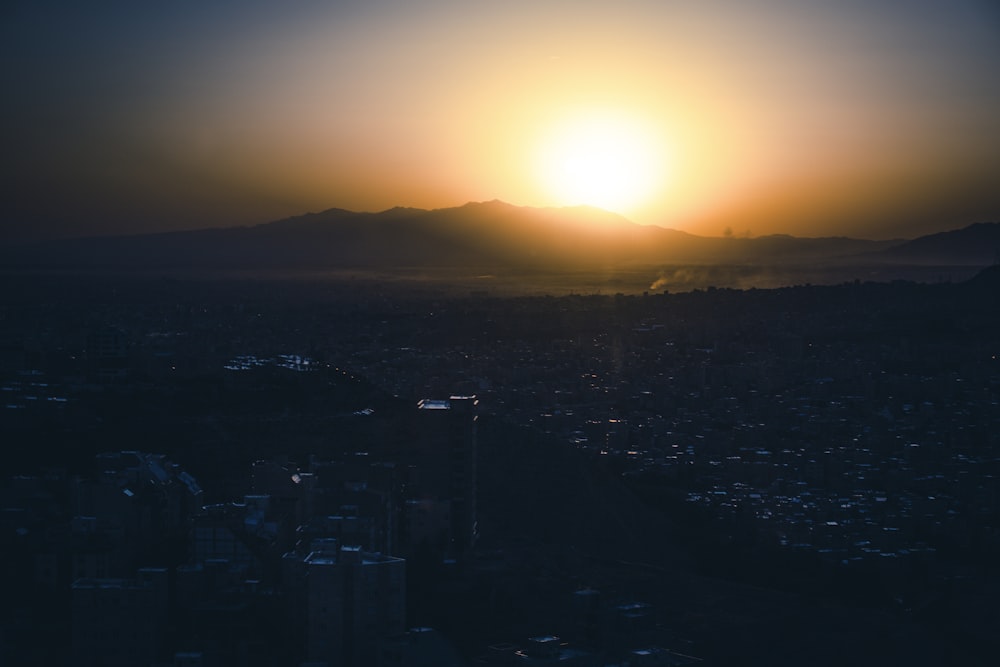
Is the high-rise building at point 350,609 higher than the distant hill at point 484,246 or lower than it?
lower

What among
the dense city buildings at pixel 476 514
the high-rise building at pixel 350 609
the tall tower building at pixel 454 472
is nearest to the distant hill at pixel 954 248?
the dense city buildings at pixel 476 514

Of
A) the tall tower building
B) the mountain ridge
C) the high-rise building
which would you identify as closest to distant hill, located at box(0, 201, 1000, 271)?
the mountain ridge

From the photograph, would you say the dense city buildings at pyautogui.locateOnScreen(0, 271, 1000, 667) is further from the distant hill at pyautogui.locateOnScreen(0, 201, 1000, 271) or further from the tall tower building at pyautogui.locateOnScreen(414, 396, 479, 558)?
the distant hill at pyautogui.locateOnScreen(0, 201, 1000, 271)

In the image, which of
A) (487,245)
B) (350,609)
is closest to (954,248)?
(487,245)

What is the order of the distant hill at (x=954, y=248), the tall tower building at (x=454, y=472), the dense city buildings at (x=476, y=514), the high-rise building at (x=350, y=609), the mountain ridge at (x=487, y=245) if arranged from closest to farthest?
1. the high-rise building at (x=350, y=609)
2. the dense city buildings at (x=476, y=514)
3. the tall tower building at (x=454, y=472)
4. the distant hill at (x=954, y=248)
5. the mountain ridge at (x=487, y=245)

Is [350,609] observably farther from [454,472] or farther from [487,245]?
[487,245]

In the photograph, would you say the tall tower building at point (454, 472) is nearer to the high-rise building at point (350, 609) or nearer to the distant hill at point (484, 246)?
the high-rise building at point (350, 609)

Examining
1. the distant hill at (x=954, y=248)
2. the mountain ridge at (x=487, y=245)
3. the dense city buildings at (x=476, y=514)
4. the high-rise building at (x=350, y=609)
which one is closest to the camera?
the high-rise building at (x=350, y=609)

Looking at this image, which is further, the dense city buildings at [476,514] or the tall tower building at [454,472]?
the tall tower building at [454,472]

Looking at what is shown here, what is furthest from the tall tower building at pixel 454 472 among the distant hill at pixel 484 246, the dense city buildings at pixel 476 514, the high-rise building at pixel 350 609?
the distant hill at pixel 484 246
